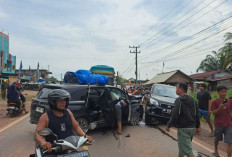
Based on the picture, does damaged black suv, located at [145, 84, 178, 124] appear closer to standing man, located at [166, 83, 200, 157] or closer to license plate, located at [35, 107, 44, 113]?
license plate, located at [35, 107, 44, 113]

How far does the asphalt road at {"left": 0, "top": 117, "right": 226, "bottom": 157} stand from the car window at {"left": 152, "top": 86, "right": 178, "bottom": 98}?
224 cm

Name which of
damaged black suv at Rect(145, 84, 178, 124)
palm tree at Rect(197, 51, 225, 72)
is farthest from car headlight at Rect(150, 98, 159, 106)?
palm tree at Rect(197, 51, 225, 72)

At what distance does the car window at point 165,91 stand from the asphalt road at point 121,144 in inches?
88.0

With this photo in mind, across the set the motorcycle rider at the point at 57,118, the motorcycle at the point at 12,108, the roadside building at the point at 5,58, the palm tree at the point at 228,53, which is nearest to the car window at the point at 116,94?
the motorcycle rider at the point at 57,118

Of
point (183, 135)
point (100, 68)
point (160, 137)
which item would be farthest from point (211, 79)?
point (183, 135)

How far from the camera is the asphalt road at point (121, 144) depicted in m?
5.28

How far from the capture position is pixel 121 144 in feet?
19.9

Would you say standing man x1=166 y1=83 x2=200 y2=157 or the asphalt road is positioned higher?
standing man x1=166 y1=83 x2=200 y2=157

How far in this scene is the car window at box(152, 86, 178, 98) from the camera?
973 cm

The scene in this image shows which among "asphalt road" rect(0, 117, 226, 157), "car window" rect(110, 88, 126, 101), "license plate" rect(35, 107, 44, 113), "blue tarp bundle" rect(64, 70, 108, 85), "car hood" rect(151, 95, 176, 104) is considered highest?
"blue tarp bundle" rect(64, 70, 108, 85)

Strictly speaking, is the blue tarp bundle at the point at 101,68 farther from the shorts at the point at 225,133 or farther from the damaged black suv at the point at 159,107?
the shorts at the point at 225,133

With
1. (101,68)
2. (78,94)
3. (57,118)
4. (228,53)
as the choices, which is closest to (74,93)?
(78,94)

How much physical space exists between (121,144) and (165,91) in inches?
183

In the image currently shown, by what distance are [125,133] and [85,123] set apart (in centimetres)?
149
